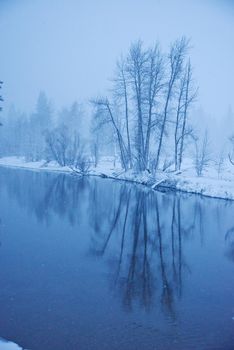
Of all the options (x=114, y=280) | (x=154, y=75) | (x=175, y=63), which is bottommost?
(x=114, y=280)

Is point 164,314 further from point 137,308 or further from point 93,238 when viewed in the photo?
point 93,238

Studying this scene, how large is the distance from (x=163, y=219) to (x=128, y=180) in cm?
1829

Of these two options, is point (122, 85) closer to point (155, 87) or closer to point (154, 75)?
point (154, 75)

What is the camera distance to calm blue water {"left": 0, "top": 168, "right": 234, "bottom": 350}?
218 inches

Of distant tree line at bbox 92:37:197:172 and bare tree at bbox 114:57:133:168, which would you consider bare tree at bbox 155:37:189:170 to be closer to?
distant tree line at bbox 92:37:197:172

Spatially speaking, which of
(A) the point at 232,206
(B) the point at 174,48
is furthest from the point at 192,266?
(B) the point at 174,48

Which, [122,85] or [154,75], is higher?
[154,75]

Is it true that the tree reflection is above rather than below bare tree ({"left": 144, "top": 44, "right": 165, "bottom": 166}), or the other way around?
below

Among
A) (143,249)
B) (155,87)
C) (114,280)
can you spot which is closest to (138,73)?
(155,87)

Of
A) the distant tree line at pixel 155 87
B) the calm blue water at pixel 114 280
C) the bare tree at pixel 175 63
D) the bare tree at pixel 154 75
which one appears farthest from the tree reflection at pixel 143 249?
the bare tree at pixel 154 75

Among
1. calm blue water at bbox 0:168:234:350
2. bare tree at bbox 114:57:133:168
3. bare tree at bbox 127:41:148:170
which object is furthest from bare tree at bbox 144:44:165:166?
calm blue water at bbox 0:168:234:350

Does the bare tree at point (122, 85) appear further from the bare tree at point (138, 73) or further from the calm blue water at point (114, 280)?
the calm blue water at point (114, 280)

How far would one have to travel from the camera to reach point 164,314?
20.7ft

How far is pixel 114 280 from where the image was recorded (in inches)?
309
